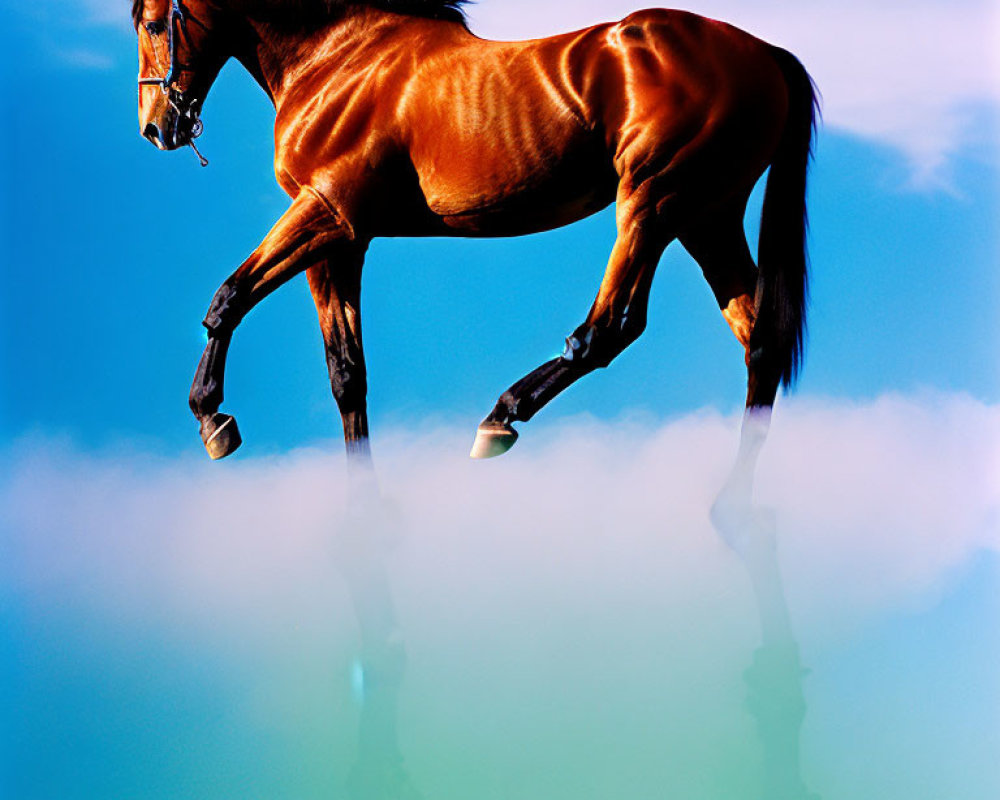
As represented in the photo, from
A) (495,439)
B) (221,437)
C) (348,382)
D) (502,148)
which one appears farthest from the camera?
(348,382)

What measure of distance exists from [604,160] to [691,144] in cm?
23

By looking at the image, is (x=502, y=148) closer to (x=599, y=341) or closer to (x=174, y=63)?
(x=599, y=341)

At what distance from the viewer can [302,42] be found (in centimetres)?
479

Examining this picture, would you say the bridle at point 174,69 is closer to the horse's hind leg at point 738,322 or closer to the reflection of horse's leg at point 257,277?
the reflection of horse's leg at point 257,277

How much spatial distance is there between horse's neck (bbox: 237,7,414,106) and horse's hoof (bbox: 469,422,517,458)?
3.68ft

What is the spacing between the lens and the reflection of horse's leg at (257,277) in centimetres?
458

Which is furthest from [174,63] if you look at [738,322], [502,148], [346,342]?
[738,322]

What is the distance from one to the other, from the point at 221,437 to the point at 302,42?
1075mm

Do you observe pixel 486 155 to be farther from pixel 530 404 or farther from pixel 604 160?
pixel 530 404

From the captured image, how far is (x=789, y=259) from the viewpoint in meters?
4.60

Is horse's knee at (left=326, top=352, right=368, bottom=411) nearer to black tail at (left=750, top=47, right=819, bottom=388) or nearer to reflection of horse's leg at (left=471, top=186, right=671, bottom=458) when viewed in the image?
reflection of horse's leg at (left=471, top=186, right=671, bottom=458)

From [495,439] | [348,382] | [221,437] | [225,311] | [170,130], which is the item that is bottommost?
[348,382]

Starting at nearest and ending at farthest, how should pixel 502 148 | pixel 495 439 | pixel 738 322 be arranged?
pixel 495 439 → pixel 502 148 → pixel 738 322

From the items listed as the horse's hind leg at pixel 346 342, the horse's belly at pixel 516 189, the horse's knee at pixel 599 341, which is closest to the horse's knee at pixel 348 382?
the horse's hind leg at pixel 346 342
